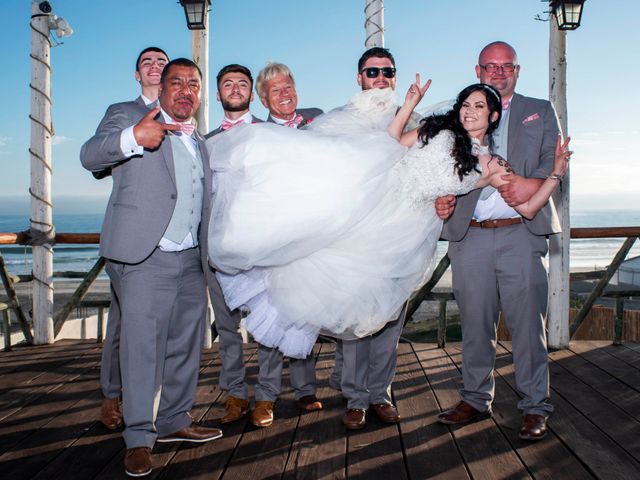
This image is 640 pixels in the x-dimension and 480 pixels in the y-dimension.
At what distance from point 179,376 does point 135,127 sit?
1.13 m

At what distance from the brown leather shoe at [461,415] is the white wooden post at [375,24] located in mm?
2508

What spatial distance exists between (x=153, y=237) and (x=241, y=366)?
1004 mm

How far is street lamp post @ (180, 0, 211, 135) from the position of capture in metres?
4.35

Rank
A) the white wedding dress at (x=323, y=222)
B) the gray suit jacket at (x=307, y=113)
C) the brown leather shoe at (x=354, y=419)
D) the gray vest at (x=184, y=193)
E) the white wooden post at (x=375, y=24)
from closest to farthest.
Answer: the white wedding dress at (x=323, y=222), the gray vest at (x=184, y=193), the brown leather shoe at (x=354, y=419), the gray suit jacket at (x=307, y=113), the white wooden post at (x=375, y=24)

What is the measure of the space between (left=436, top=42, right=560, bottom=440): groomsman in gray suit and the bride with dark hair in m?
0.28

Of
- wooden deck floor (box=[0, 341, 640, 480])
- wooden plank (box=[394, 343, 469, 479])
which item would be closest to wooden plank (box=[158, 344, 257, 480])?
wooden deck floor (box=[0, 341, 640, 480])

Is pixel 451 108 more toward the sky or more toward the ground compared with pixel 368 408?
more toward the sky

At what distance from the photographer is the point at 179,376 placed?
2676mm

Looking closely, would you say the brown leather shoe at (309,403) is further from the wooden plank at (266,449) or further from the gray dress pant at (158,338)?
the gray dress pant at (158,338)

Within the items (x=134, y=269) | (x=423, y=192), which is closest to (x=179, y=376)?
(x=134, y=269)

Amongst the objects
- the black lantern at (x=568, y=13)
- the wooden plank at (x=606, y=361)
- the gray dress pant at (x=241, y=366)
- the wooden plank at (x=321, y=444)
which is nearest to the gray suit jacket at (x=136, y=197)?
the gray dress pant at (x=241, y=366)

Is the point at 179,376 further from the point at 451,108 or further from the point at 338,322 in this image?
the point at 451,108

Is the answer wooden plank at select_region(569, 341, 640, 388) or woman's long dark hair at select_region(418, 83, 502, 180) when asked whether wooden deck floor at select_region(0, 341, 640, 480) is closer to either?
wooden plank at select_region(569, 341, 640, 388)

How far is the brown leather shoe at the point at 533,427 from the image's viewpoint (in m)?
2.64
